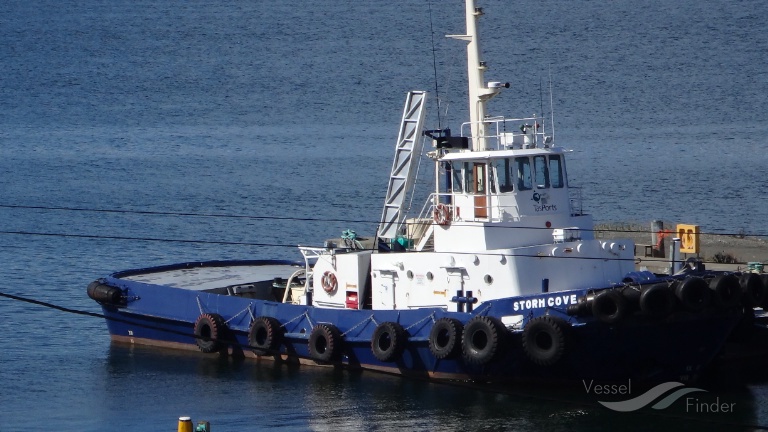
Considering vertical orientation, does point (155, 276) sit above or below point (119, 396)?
above

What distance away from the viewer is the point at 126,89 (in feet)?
212

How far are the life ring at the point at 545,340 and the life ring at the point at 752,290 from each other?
2624mm

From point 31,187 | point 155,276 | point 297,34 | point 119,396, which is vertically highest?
point 297,34

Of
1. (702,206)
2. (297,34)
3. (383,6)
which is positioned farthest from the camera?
(383,6)

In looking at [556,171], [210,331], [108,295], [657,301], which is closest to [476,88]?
[556,171]

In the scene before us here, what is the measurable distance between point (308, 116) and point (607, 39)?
24.6 meters

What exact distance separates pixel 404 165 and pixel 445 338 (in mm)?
3866

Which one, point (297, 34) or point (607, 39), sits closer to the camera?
point (607, 39)

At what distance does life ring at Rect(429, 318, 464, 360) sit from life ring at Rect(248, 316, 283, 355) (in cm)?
313

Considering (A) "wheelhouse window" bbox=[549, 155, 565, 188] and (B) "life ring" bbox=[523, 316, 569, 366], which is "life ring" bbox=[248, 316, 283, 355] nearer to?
(B) "life ring" bbox=[523, 316, 569, 366]

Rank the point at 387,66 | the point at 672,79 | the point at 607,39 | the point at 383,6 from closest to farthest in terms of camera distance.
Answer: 1. the point at 672,79
2. the point at 387,66
3. the point at 607,39
4. the point at 383,6

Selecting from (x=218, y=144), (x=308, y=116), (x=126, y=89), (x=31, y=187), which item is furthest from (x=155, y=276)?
(x=126, y=89)

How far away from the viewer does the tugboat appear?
18.9m

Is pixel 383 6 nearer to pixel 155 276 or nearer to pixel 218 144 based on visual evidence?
pixel 218 144
